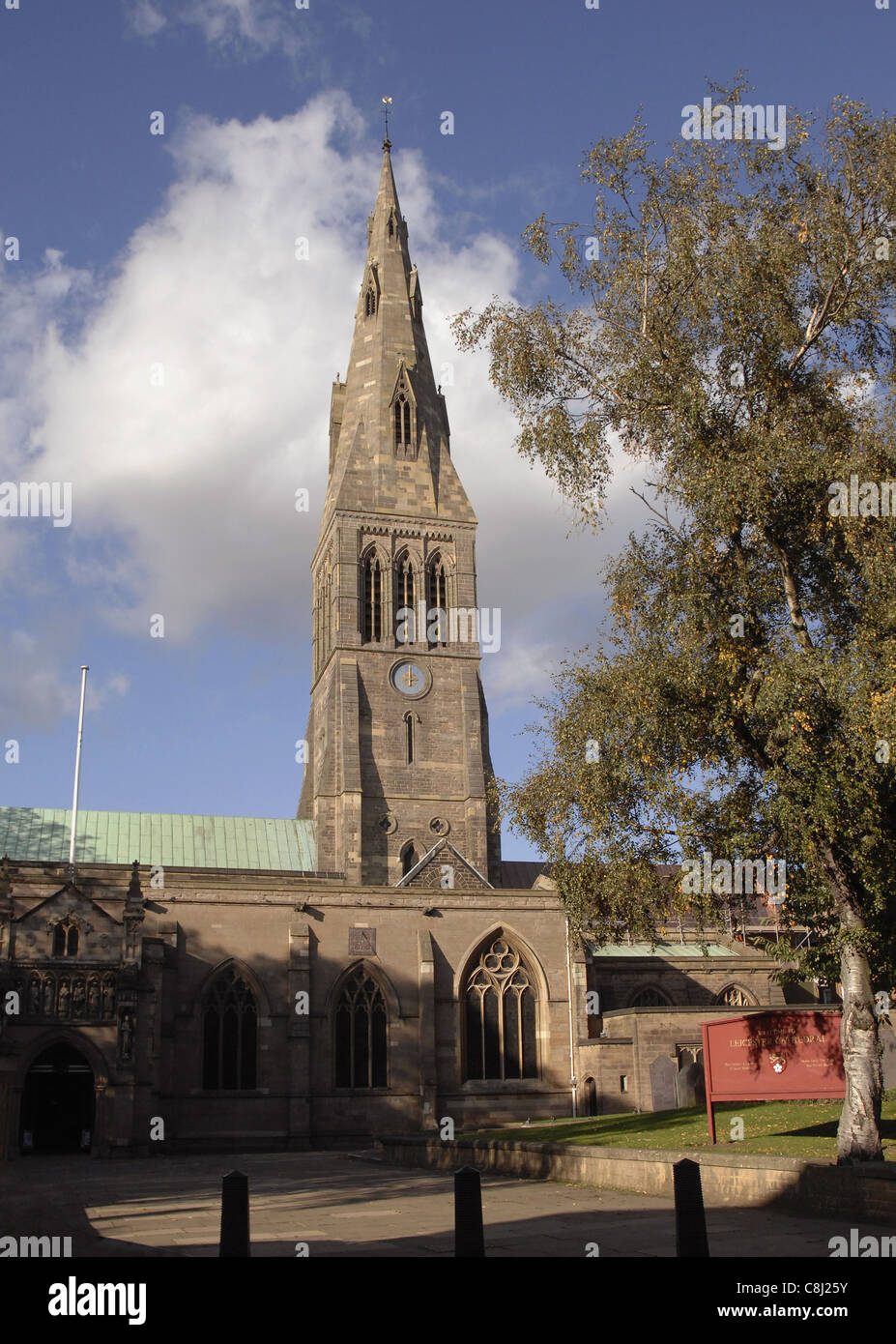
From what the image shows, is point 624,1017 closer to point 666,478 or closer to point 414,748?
point 414,748

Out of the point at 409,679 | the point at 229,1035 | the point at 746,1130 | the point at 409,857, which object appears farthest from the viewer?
the point at 409,679

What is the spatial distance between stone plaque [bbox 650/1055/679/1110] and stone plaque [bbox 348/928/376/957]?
375 inches

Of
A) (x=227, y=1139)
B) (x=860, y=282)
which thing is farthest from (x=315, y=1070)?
(x=860, y=282)

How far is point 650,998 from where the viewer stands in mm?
46250

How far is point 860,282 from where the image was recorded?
20453 millimetres

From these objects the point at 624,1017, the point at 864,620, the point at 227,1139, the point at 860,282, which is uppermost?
the point at 860,282

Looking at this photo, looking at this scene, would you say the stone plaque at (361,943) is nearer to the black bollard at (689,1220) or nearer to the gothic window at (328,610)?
the gothic window at (328,610)


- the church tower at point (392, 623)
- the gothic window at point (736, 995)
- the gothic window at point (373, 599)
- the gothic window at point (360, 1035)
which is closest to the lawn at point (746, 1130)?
the gothic window at point (360, 1035)

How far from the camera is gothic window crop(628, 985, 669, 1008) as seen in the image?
4584cm

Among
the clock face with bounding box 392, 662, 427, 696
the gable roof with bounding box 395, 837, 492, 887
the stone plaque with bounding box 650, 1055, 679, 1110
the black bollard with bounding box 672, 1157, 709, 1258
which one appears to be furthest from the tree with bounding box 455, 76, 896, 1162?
the clock face with bounding box 392, 662, 427, 696

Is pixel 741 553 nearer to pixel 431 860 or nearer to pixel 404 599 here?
pixel 431 860

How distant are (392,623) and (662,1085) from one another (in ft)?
82.2
